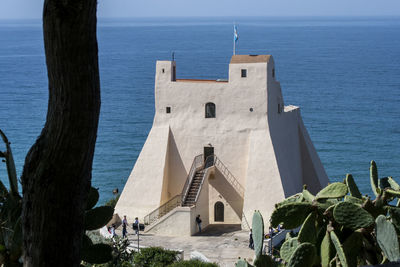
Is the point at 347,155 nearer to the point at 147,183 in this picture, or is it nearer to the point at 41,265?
the point at 147,183

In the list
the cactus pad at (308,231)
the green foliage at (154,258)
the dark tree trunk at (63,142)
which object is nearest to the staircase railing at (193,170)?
the green foliage at (154,258)

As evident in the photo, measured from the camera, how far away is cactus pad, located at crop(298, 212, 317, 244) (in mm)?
7945

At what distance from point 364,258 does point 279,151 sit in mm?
27684

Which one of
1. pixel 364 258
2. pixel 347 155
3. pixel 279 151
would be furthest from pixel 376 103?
pixel 364 258

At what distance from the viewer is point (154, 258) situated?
2562 cm

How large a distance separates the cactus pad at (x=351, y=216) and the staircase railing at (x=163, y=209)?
26621mm

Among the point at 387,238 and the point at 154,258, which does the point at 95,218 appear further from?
the point at 154,258

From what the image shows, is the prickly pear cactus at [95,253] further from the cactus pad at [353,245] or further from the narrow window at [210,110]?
the narrow window at [210,110]

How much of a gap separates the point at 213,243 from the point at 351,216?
23961 millimetres

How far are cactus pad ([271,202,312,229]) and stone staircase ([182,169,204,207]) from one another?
2557 centimetres

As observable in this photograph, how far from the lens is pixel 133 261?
2570cm

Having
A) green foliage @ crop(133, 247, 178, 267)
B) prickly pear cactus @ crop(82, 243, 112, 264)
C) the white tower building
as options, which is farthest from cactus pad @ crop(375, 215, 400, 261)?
the white tower building

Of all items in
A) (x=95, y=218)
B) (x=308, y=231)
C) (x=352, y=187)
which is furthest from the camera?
(x=352, y=187)

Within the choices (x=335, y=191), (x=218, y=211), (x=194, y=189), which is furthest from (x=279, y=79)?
(x=335, y=191)
